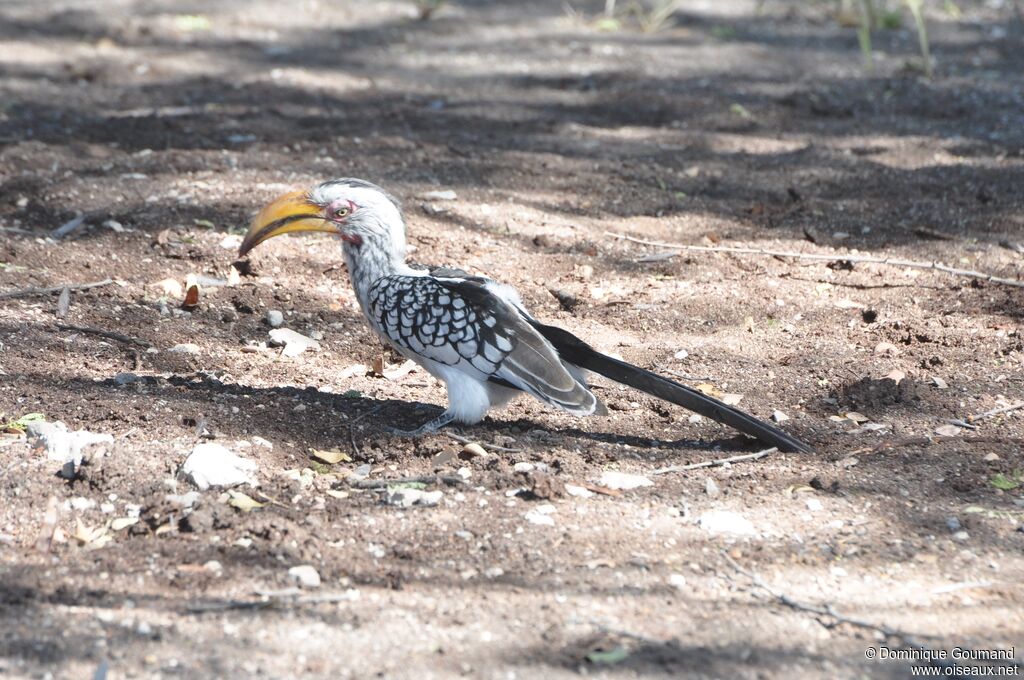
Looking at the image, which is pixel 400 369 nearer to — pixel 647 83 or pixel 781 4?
pixel 647 83

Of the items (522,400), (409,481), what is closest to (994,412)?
(522,400)

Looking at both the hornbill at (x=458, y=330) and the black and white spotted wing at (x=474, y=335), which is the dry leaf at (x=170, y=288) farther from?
the black and white spotted wing at (x=474, y=335)

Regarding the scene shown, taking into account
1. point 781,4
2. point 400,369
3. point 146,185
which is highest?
point 781,4

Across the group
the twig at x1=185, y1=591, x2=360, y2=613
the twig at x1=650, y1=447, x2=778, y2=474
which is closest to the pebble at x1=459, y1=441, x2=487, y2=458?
the twig at x1=650, y1=447, x2=778, y2=474

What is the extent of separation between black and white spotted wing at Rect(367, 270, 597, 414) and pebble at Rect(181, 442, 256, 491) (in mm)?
787

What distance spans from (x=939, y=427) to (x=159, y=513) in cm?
264

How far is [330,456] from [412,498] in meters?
0.43

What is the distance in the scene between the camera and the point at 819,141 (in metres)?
7.34

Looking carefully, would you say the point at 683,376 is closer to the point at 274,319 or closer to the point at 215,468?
the point at 274,319

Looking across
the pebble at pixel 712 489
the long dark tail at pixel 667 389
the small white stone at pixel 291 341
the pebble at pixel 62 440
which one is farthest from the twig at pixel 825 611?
the small white stone at pixel 291 341

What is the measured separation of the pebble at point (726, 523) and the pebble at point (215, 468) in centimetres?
138

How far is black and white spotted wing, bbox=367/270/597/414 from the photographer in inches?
155

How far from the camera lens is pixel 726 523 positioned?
3.41 meters

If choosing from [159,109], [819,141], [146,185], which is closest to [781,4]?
[819,141]
